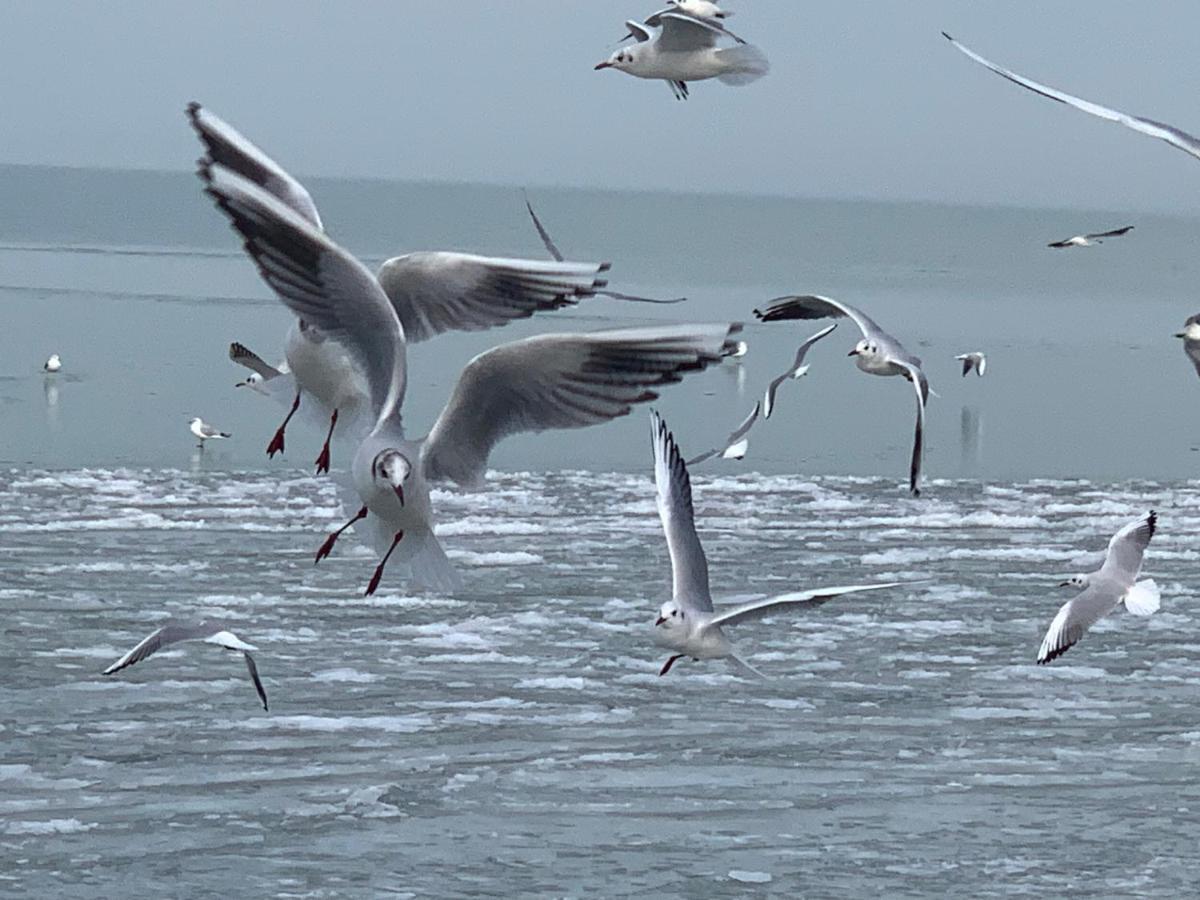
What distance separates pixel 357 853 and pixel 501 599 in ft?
13.4

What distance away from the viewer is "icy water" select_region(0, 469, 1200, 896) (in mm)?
7547

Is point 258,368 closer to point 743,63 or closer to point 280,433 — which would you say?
point 280,433

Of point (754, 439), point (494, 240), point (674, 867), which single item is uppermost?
point (494, 240)

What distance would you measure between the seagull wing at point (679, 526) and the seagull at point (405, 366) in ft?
2.16

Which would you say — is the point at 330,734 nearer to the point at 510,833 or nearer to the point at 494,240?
the point at 510,833

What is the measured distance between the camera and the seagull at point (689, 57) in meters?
9.70

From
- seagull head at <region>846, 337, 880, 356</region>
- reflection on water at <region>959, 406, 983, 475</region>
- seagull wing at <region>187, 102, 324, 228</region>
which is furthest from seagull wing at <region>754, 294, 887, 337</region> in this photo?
reflection on water at <region>959, 406, 983, 475</region>

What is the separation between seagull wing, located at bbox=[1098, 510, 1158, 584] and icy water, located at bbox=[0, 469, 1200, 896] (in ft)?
2.33

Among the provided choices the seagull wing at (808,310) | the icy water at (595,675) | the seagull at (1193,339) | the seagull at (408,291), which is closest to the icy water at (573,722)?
the icy water at (595,675)

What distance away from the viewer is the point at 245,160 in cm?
741

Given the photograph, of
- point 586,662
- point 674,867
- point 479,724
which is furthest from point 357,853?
point 586,662

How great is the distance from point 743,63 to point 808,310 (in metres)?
1.09

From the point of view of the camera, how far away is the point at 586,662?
10180mm

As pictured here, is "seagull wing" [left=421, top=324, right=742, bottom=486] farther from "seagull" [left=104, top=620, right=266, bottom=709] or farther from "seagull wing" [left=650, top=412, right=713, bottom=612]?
"seagull" [left=104, top=620, right=266, bottom=709]
